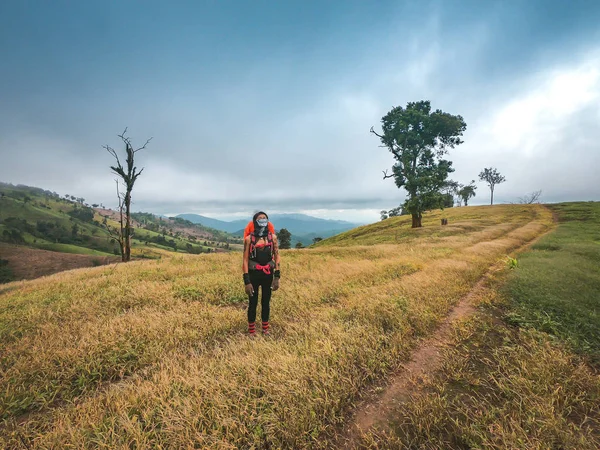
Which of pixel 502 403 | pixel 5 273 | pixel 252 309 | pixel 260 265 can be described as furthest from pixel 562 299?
pixel 5 273

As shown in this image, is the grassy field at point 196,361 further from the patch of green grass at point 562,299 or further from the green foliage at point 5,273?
the green foliage at point 5,273

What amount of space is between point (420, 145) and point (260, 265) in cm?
3610

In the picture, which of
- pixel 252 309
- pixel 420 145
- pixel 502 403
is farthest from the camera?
Result: pixel 420 145

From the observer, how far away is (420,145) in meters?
34.8

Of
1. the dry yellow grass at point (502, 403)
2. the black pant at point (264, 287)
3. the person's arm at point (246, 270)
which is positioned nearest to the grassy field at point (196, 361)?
the black pant at point (264, 287)

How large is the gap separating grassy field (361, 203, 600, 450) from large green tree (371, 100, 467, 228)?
27.0 meters

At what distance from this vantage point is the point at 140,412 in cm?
352

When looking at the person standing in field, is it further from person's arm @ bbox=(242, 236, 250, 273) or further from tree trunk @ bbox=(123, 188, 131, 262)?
tree trunk @ bbox=(123, 188, 131, 262)

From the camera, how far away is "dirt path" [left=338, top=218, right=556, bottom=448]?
10.7ft

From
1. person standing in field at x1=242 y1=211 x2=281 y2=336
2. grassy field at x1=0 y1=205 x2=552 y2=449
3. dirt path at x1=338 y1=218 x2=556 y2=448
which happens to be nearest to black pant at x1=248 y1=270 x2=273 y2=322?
person standing in field at x1=242 y1=211 x2=281 y2=336

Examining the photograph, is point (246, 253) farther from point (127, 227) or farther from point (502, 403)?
point (127, 227)

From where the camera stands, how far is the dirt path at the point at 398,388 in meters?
3.27

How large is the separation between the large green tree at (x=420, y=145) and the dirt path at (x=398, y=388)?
29.2 metres

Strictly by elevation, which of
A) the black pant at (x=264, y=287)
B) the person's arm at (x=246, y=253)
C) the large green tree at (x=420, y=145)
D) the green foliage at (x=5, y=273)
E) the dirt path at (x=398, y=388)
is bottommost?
the green foliage at (x=5, y=273)
